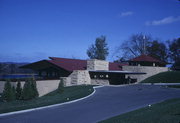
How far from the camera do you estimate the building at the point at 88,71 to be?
26.8 metres

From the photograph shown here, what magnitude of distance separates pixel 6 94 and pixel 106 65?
19.3 m

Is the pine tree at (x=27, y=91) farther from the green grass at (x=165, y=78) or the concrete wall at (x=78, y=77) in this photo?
the green grass at (x=165, y=78)

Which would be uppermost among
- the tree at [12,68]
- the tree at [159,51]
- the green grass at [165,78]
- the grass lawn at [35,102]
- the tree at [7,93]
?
the tree at [159,51]

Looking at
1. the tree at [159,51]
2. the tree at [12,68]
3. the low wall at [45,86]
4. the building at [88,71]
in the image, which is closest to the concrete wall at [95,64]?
the building at [88,71]

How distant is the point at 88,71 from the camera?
29250mm

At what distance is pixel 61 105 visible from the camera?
504 inches

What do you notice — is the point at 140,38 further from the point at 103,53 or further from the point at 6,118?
the point at 6,118

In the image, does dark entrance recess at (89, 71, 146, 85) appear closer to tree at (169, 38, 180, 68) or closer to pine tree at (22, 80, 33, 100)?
pine tree at (22, 80, 33, 100)

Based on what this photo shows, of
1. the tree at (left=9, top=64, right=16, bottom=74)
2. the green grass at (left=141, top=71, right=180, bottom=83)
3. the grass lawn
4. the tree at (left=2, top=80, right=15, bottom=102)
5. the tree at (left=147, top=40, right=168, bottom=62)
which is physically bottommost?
the grass lawn

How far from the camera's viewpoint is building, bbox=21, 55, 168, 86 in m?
26.8

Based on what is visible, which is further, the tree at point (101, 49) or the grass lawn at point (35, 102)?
the tree at point (101, 49)

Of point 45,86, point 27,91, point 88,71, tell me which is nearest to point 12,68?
point 45,86

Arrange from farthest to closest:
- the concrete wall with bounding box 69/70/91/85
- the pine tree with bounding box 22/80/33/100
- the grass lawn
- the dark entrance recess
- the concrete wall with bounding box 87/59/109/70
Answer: the dark entrance recess, the concrete wall with bounding box 87/59/109/70, the concrete wall with bounding box 69/70/91/85, the pine tree with bounding box 22/80/33/100, the grass lawn

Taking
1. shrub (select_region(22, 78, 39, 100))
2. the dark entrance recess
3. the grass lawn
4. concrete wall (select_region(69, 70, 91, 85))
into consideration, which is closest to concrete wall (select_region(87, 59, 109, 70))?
the dark entrance recess
